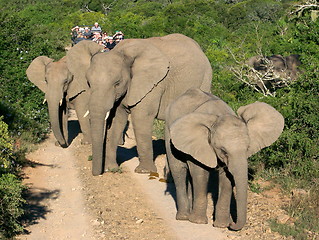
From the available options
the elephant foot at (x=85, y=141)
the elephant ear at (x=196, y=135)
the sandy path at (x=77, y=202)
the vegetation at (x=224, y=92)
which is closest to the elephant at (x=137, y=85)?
the sandy path at (x=77, y=202)

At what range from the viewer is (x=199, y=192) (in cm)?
717

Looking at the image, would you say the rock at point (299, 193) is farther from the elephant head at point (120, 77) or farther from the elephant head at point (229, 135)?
the elephant head at point (120, 77)

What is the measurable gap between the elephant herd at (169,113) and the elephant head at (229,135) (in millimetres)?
12

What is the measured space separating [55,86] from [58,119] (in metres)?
0.72

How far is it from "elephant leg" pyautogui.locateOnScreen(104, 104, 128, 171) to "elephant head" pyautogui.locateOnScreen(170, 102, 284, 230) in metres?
3.30

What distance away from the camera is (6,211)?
7180 mm

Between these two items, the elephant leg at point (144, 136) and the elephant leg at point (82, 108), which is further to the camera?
the elephant leg at point (82, 108)

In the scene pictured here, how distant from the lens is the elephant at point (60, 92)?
36.6 ft

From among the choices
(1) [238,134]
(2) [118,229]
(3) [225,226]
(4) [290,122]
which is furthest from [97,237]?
(4) [290,122]

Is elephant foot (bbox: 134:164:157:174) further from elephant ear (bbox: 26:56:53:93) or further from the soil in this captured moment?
elephant ear (bbox: 26:56:53:93)

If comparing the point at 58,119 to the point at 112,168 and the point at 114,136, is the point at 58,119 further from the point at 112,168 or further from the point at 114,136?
the point at 112,168

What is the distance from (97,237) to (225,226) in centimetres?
179

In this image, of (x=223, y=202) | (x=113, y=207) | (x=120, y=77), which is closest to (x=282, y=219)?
(x=223, y=202)

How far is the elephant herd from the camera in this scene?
668 cm
